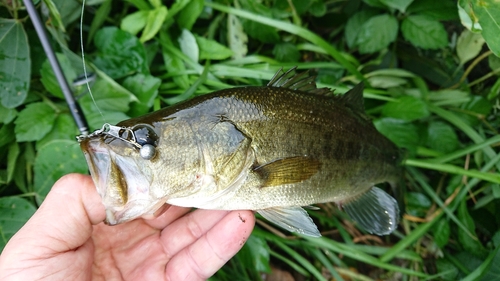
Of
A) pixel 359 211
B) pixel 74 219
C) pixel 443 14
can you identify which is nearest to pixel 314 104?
pixel 359 211

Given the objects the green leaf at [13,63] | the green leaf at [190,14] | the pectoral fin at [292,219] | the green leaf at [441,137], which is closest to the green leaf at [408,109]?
the green leaf at [441,137]

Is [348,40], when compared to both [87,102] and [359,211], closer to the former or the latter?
[359,211]

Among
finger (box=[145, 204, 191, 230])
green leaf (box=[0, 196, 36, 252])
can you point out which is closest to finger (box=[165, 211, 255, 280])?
finger (box=[145, 204, 191, 230])

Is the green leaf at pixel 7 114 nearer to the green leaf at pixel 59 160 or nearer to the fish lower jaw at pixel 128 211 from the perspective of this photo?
the green leaf at pixel 59 160

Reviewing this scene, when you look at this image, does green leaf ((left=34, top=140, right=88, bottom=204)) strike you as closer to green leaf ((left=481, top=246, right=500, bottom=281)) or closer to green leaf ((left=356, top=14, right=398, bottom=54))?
green leaf ((left=356, top=14, right=398, bottom=54))

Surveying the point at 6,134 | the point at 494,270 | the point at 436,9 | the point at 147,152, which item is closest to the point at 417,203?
the point at 494,270

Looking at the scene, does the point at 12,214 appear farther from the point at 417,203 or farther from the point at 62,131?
the point at 417,203
